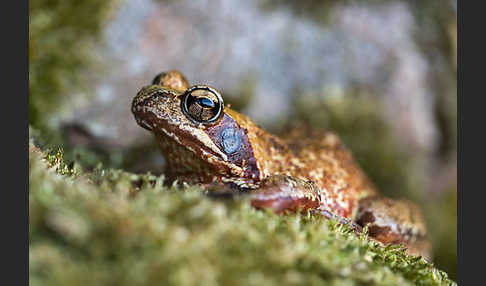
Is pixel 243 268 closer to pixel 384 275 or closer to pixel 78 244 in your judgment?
A: pixel 78 244

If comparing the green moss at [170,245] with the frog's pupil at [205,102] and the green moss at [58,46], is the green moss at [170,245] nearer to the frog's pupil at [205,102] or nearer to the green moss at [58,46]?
the frog's pupil at [205,102]

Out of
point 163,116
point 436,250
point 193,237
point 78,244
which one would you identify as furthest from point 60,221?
point 436,250

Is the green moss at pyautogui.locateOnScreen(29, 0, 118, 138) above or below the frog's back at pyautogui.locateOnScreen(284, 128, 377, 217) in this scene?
above

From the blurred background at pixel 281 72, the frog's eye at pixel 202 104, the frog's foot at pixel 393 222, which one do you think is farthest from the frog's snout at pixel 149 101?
the frog's foot at pixel 393 222

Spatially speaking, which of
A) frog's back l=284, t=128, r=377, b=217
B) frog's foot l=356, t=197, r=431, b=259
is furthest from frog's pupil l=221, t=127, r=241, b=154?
frog's foot l=356, t=197, r=431, b=259

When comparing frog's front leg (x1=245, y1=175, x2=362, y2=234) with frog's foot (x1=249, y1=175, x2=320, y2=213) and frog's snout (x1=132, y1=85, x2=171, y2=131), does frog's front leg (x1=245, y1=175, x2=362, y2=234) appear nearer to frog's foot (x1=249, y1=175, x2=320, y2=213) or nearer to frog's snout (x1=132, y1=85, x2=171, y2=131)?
frog's foot (x1=249, y1=175, x2=320, y2=213)

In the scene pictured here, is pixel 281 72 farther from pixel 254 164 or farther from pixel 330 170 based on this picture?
pixel 254 164
